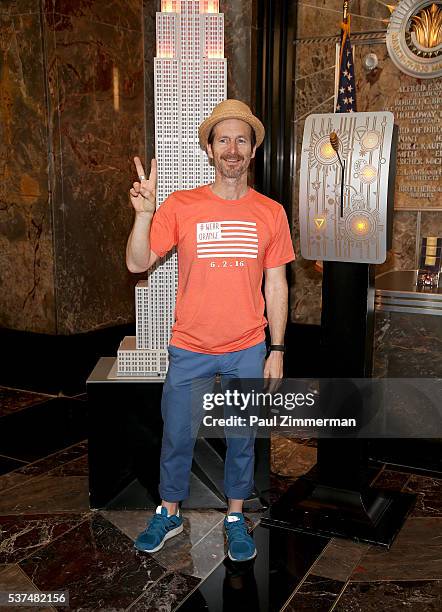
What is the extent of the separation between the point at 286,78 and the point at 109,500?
377 cm

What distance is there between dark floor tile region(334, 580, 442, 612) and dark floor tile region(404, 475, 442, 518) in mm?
624

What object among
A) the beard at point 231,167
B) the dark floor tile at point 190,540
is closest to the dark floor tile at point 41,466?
the dark floor tile at point 190,540

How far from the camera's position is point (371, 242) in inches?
113

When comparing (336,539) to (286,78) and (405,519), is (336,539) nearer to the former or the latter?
(405,519)

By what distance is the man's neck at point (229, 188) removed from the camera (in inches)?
108

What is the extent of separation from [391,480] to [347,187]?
1.72 metres

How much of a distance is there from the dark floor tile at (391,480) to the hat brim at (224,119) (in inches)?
76.9

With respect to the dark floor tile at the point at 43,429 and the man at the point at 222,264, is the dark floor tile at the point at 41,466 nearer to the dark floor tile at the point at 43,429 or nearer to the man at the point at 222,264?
the dark floor tile at the point at 43,429

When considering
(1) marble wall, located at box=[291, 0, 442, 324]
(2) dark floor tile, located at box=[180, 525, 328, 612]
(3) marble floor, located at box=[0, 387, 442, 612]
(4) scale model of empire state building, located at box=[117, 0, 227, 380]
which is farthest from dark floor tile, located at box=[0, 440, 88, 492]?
(1) marble wall, located at box=[291, 0, 442, 324]

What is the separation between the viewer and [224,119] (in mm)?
2721

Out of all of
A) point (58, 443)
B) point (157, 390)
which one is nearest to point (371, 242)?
point (157, 390)

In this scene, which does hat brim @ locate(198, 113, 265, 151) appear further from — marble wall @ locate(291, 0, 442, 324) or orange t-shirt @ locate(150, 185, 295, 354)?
marble wall @ locate(291, 0, 442, 324)

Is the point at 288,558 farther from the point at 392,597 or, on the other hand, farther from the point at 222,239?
the point at 222,239

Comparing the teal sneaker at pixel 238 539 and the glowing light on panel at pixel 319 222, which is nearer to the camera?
the teal sneaker at pixel 238 539
